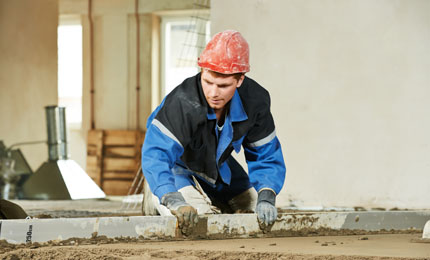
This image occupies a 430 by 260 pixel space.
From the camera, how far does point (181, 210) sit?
2617 millimetres

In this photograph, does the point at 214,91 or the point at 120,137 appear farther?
the point at 120,137

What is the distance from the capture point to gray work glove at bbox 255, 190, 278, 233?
2893 millimetres

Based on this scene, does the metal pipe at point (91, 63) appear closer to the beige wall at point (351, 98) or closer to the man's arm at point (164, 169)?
the beige wall at point (351, 98)

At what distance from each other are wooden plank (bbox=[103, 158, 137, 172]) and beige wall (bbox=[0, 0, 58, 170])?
1.69m

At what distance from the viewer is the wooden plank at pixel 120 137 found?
9664 millimetres

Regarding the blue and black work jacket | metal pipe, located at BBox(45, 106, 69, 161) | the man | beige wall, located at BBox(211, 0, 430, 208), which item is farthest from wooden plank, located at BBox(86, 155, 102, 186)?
the blue and black work jacket

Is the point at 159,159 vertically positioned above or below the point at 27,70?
above

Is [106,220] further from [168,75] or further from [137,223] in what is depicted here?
[168,75]

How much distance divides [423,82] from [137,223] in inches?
136

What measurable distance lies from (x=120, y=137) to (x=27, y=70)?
2.24 metres

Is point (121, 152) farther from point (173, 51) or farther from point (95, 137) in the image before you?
point (173, 51)

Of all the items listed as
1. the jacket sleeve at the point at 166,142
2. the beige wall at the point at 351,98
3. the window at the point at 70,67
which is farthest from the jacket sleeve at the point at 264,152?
the window at the point at 70,67

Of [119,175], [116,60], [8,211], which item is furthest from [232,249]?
[116,60]

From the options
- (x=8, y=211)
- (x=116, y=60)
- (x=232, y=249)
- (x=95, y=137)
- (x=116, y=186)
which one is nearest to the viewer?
(x=232, y=249)
